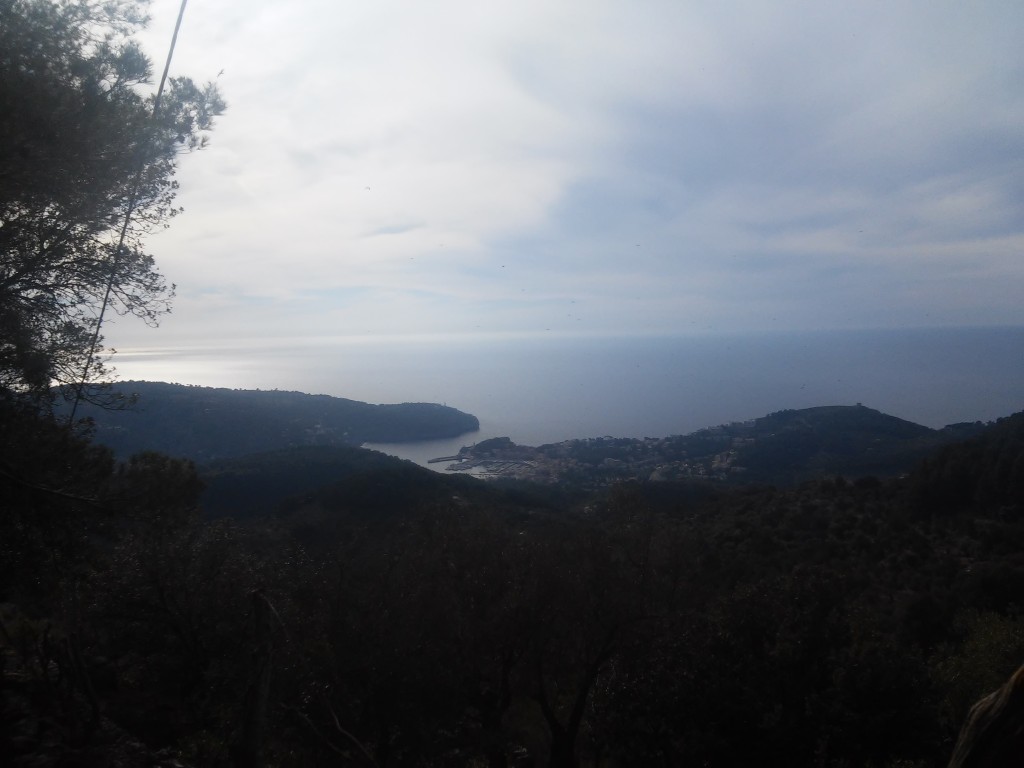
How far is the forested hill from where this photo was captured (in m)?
34.6

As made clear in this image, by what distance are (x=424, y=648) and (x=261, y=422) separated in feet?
126

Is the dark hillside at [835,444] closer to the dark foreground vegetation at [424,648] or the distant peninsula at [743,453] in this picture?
the distant peninsula at [743,453]

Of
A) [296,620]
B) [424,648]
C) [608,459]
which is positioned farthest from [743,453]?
[296,620]

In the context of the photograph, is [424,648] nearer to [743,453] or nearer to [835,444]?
[743,453]

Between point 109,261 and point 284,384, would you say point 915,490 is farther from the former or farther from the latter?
point 284,384

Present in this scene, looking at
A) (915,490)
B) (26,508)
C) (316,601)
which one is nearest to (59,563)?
(26,508)

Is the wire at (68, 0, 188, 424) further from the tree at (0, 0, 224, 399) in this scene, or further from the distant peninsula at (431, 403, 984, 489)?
the distant peninsula at (431, 403, 984, 489)

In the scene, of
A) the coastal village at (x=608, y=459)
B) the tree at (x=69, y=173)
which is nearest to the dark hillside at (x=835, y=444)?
the coastal village at (x=608, y=459)

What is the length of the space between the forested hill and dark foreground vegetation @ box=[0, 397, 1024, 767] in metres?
18.1

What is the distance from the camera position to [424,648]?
Answer: 23.7 feet

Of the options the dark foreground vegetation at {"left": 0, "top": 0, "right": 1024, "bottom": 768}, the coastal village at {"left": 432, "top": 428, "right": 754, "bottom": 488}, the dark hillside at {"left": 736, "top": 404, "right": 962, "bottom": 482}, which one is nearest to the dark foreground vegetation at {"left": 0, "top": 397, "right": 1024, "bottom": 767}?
the dark foreground vegetation at {"left": 0, "top": 0, "right": 1024, "bottom": 768}

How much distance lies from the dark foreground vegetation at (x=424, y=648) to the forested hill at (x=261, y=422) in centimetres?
1810

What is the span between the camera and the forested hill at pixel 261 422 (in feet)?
114

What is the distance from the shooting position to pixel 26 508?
19.1 feet
